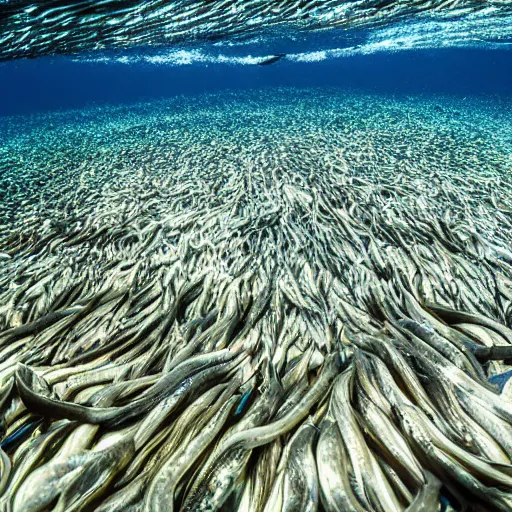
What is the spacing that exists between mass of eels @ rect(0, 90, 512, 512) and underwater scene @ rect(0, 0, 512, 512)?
1 centimetres

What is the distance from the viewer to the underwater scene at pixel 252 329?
118 cm

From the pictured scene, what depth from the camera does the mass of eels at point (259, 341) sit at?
117 centimetres

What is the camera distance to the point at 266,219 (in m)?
3.62

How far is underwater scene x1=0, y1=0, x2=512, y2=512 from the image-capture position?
1179 millimetres

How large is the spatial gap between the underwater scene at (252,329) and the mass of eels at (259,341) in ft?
0.04

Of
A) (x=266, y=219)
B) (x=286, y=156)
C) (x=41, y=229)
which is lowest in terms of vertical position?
(x=286, y=156)

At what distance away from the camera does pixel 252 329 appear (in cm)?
208

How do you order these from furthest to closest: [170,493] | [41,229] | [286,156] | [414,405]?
[286,156]
[41,229]
[414,405]
[170,493]

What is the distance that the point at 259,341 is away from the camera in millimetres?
1984

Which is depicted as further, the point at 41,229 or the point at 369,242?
the point at 41,229

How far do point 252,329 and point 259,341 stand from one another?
117 millimetres

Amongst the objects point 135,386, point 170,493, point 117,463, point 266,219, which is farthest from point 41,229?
point 170,493

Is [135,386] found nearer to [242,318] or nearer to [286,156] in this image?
[242,318]

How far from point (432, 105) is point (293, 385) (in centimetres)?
1303
